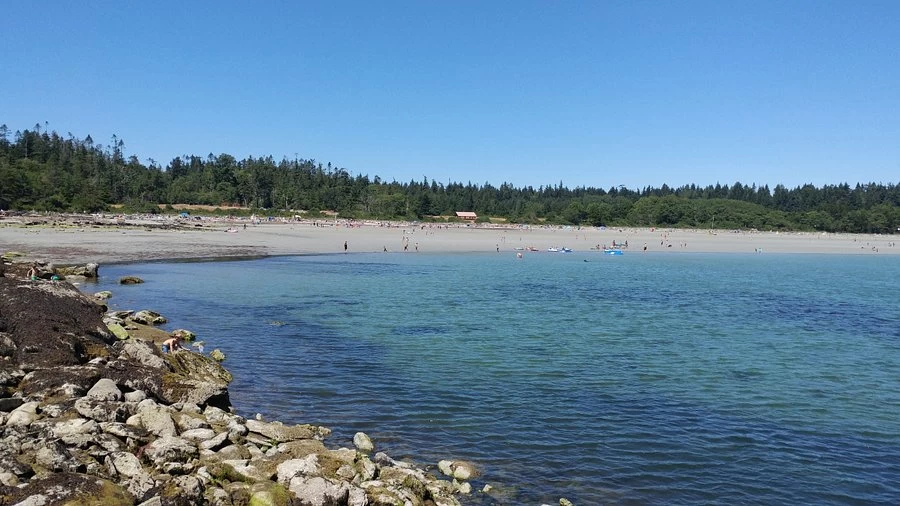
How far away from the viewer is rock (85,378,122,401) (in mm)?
11750

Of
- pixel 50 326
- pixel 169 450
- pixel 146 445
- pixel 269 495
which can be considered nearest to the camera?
pixel 269 495

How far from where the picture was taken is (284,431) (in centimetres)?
1250

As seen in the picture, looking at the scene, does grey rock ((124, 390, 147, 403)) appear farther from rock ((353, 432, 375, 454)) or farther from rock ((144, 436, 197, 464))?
rock ((353, 432, 375, 454))

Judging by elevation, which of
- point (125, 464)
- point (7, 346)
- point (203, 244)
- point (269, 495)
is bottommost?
point (203, 244)

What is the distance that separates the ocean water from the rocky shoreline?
1.57 m

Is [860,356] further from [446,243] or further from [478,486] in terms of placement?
[446,243]

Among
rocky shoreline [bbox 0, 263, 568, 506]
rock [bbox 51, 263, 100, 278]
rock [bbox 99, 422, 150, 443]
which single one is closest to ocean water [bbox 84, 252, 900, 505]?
rock [bbox 51, 263, 100, 278]

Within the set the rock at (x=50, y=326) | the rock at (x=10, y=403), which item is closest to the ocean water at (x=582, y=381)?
the rock at (x=50, y=326)

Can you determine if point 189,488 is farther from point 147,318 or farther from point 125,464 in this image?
point 147,318

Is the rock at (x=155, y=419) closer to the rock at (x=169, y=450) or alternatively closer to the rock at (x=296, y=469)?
the rock at (x=169, y=450)

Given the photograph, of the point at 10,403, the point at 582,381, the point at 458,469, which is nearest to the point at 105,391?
the point at 10,403

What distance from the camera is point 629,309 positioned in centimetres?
3522

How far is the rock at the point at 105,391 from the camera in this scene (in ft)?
38.5

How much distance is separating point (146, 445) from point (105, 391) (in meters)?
2.47
